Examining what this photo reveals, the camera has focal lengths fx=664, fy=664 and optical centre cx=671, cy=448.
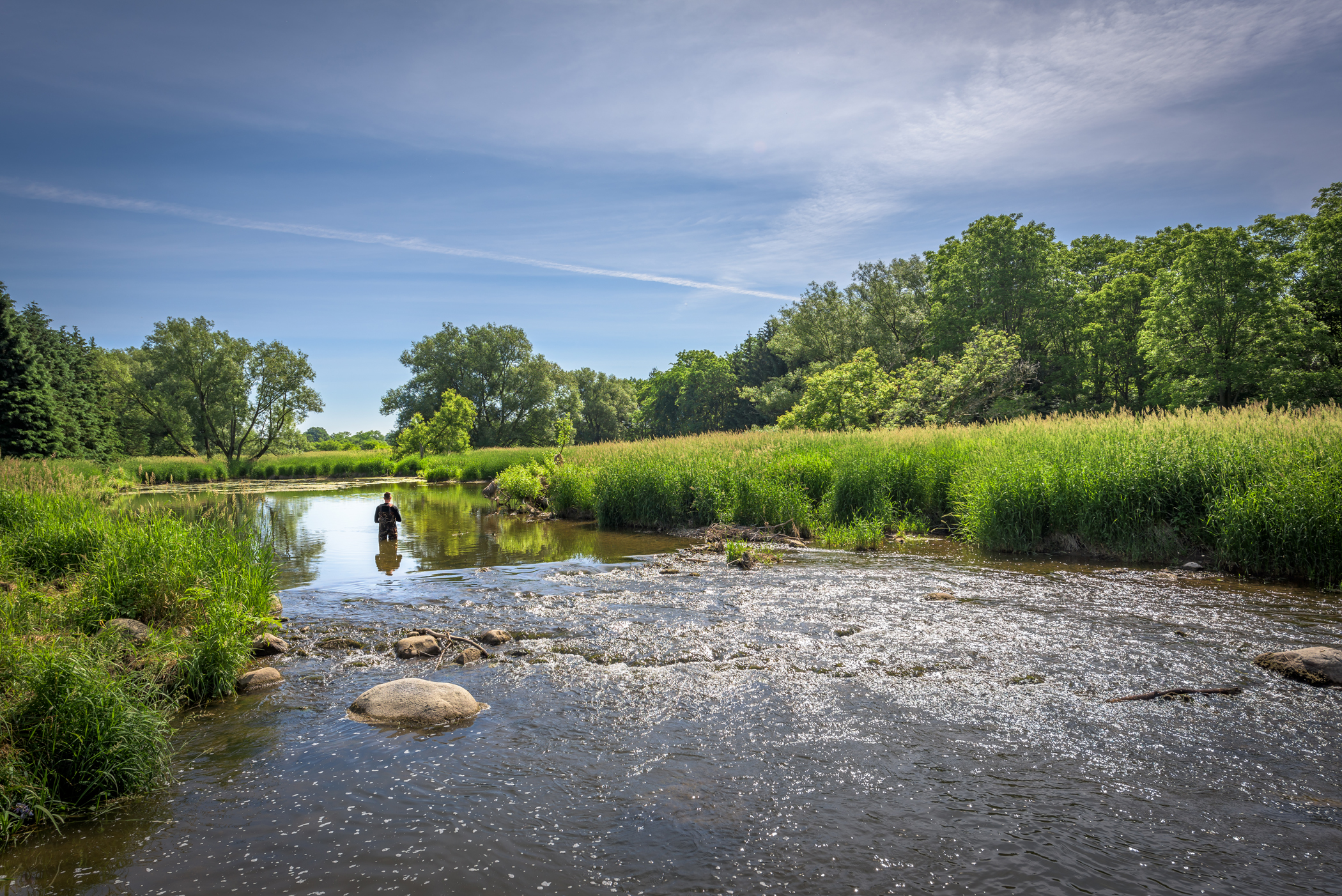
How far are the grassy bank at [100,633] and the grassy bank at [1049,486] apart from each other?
12204mm

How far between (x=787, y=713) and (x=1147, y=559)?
1021 cm

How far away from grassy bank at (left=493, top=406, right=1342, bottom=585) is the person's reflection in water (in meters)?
6.40

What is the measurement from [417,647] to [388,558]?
891 centimetres

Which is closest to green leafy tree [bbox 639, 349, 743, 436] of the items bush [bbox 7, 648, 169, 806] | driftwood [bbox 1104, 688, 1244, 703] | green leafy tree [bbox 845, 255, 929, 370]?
green leafy tree [bbox 845, 255, 929, 370]

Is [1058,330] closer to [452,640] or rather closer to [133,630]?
[452,640]

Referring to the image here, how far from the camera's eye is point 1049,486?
14102 mm

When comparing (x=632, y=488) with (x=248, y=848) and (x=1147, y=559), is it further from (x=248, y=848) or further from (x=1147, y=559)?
(x=248, y=848)

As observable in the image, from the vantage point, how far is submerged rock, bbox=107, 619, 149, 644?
715 centimetres

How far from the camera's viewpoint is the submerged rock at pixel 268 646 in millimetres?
8492

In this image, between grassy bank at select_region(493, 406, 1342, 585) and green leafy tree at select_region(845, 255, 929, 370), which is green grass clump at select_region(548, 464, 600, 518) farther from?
green leafy tree at select_region(845, 255, 929, 370)

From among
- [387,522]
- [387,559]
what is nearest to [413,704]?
[387,559]

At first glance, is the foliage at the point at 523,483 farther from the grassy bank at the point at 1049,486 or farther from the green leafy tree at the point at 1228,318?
the green leafy tree at the point at 1228,318

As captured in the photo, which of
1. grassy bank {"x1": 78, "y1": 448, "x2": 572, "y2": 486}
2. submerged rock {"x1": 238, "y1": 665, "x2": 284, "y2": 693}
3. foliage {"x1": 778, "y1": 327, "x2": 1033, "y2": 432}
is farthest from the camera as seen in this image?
grassy bank {"x1": 78, "y1": 448, "x2": 572, "y2": 486}

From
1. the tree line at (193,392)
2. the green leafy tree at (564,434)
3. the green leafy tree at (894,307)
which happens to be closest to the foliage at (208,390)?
the tree line at (193,392)
